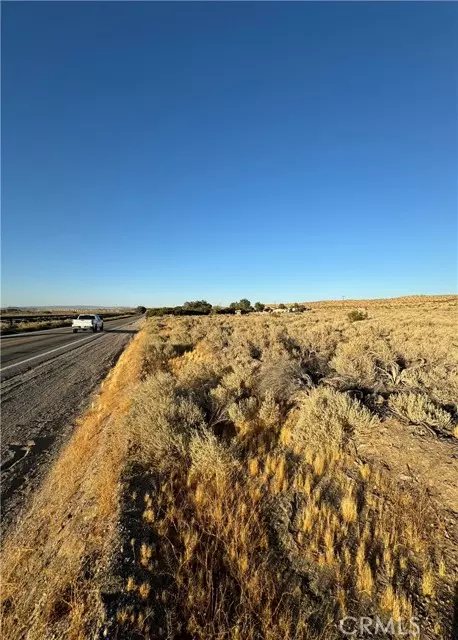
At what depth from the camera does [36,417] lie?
7715mm

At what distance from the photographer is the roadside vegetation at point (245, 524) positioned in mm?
2363

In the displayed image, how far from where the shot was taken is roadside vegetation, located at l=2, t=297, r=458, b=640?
93.0 inches

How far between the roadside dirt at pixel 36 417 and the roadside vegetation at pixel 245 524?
0.34 metres

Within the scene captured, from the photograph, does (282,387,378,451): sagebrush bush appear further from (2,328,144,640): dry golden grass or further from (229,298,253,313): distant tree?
(229,298,253,313): distant tree

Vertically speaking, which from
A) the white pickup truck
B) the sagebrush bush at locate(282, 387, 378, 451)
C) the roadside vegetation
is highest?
the white pickup truck

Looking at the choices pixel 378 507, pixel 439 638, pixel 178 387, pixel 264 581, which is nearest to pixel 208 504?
pixel 264 581

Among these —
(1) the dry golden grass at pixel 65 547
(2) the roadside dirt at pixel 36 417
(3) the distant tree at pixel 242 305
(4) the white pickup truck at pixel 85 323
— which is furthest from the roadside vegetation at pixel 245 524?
(3) the distant tree at pixel 242 305

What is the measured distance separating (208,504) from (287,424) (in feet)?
7.98

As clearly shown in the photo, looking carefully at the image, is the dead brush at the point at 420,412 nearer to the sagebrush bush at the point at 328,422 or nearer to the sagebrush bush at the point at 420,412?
the sagebrush bush at the point at 420,412

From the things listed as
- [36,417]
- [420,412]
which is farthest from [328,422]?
[36,417]

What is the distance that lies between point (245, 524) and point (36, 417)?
6.52 m

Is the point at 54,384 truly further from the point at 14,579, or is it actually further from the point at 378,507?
the point at 378,507

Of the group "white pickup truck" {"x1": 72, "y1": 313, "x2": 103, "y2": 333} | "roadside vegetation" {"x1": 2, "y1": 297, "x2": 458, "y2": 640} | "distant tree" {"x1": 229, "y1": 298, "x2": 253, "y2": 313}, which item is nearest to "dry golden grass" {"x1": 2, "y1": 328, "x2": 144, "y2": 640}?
"roadside vegetation" {"x1": 2, "y1": 297, "x2": 458, "y2": 640}

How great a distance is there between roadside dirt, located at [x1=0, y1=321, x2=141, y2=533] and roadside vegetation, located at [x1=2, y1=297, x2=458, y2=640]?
0.34 metres
